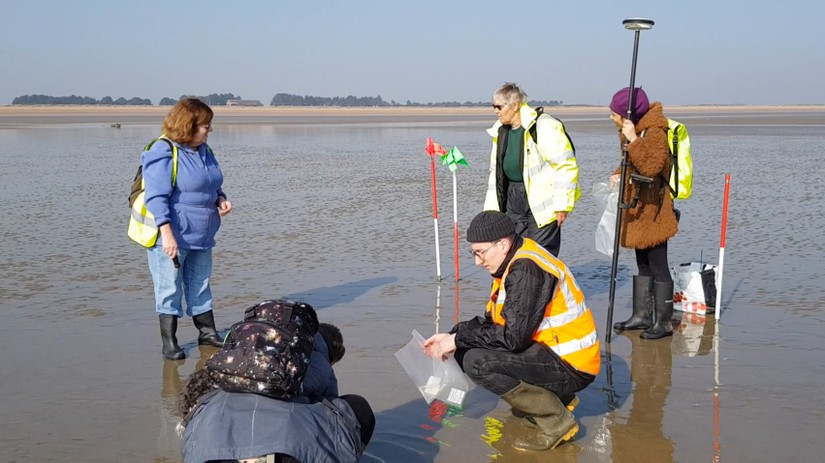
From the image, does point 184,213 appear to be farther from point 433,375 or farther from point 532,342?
point 532,342

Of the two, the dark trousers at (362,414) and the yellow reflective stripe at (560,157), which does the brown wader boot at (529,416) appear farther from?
the yellow reflective stripe at (560,157)

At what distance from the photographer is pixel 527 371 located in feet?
13.9

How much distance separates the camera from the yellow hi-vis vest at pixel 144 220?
220 inches

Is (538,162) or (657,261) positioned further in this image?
(657,261)

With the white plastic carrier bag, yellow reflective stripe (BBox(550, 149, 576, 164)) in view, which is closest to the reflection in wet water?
the white plastic carrier bag

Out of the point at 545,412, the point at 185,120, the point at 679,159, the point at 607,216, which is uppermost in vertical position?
the point at 185,120

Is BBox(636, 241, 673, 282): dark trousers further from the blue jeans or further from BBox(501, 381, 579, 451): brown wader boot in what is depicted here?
the blue jeans

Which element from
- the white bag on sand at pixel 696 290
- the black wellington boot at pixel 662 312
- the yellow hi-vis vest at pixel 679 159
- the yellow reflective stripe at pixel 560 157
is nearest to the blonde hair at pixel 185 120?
the yellow reflective stripe at pixel 560 157

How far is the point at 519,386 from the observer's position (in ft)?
13.9

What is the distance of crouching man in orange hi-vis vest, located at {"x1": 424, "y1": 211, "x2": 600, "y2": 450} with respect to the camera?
4.13 metres

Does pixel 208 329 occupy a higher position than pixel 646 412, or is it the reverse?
pixel 208 329

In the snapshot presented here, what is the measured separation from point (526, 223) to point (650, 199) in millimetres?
915

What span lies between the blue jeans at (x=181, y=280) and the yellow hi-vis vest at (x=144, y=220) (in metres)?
0.11

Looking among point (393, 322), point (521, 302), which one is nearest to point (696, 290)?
point (393, 322)
